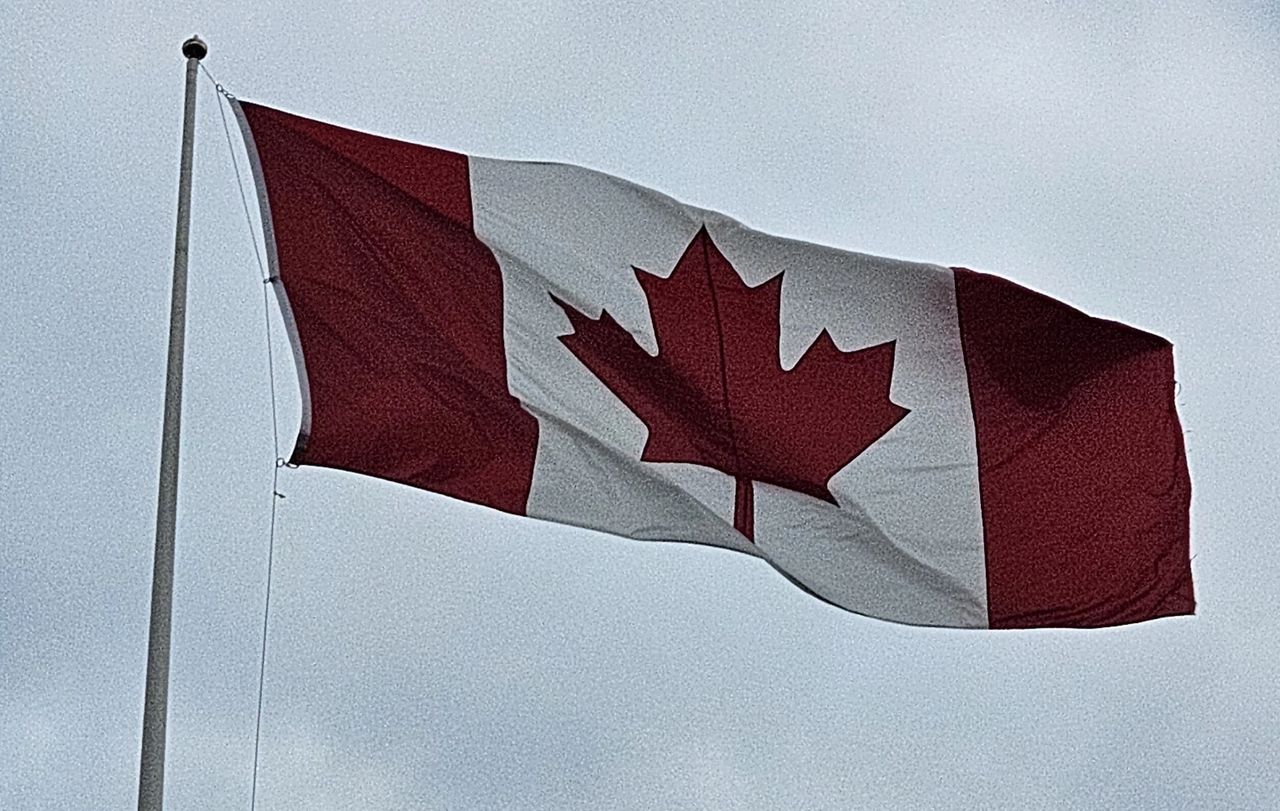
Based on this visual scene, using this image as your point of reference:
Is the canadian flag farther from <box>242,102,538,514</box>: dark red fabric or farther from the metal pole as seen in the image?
the metal pole

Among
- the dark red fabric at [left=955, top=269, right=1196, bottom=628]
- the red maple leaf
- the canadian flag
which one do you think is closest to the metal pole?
the canadian flag

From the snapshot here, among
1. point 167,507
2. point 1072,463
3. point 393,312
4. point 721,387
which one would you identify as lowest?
point 167,507

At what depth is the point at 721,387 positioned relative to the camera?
711 inches

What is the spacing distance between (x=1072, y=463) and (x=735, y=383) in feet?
8.68

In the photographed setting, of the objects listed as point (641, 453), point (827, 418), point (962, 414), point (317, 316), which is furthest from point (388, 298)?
point (962, 414)

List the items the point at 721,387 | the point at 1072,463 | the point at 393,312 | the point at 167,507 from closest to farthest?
the point at 167,507 → the point at 393,312 → the point at 721,387 → the point at 1072,463

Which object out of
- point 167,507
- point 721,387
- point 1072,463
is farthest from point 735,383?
point 167,507

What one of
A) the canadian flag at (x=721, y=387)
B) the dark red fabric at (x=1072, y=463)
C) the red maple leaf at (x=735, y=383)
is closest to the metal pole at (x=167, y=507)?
the canadian flag at (x=721, y=387)

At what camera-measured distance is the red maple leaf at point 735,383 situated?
698 inches

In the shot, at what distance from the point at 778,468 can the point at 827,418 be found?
73cm

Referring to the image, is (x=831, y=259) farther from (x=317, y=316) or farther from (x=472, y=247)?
(x=317, y=316)

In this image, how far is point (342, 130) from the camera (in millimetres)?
17250

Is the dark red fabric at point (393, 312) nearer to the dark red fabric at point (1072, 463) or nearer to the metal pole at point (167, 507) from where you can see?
the metal pole at point (167, 507)

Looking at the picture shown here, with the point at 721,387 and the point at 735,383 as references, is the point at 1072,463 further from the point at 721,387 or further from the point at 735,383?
the point at 721,387
